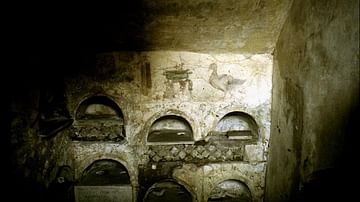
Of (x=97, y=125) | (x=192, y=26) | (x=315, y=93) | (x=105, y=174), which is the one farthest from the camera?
(x=105, y=174)

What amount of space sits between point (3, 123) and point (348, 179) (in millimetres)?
2640

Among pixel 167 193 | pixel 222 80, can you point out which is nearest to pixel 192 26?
pixel 222 80

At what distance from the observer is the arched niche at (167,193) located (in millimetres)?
3818

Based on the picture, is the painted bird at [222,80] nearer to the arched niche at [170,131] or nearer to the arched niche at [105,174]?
the arched niche at [170,131]

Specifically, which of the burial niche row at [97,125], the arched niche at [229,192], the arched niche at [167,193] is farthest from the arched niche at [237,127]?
the burial niche row at [97,125]

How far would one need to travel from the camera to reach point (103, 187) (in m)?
3.60

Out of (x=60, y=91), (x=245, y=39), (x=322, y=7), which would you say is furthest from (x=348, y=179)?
(x=60, y=91)

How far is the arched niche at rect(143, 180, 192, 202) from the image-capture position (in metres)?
3.82

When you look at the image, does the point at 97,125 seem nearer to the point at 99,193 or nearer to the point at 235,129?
the point at 99,193

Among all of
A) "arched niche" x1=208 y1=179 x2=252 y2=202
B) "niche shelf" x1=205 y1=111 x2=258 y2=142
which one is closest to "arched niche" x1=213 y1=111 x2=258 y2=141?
"niche shelf" x1=205 y1=111 x2=258 y2=142

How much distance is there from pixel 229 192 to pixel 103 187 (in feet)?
5.76

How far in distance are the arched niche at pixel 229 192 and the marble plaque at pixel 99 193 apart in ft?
4.11

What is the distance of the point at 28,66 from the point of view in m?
2.69

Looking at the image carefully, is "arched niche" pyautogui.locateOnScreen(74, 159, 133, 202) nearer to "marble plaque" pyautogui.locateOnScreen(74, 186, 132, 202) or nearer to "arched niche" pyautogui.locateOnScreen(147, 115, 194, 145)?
"marble plaque" pyautogui.locateOnScreen(74, 186, 132, 202)
